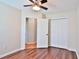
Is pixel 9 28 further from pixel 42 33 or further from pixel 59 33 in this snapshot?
pixel 59 33

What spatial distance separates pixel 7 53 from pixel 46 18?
3.40m

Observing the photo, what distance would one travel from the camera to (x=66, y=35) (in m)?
6.31

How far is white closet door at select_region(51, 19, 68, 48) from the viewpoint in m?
6.38

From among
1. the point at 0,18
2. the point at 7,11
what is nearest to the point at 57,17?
the point at 7,11

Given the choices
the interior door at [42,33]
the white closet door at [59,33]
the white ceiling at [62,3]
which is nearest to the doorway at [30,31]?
the interior door at [42,33]

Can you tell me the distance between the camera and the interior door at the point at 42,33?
6.71 m

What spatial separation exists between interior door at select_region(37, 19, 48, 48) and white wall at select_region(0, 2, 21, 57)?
1302 mm

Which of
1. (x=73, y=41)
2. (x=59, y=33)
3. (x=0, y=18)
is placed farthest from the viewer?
(x=59, y=33)

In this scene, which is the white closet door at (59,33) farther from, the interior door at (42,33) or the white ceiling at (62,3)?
the white ceiling at (62,3)

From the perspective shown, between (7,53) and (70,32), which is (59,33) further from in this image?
(7,53)

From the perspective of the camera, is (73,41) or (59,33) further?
(59,33)

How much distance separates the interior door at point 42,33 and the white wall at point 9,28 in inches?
51.3

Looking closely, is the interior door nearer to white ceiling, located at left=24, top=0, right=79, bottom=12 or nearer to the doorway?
white ceiling, located at left=24, top=0, right=79, bottom=12

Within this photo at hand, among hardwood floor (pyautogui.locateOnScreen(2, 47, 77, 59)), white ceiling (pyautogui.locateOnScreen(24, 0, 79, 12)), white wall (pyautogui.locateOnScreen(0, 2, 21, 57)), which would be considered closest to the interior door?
white wall (pyautogui.locateOnScreen(0, 2, 21, 57))
